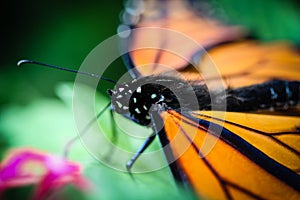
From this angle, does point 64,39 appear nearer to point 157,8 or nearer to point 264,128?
point 157,8

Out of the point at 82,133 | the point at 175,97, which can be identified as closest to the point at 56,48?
the point at 82,133

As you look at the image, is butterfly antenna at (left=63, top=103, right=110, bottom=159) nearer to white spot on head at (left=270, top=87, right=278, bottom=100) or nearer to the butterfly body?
the butterfly body

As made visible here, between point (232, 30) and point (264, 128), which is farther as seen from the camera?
point (232, 30)

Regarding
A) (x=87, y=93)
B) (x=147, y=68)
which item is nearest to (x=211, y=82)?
(x=147, y=68)

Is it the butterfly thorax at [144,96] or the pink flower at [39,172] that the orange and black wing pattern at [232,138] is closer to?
the butterfly thorax at [144,96]

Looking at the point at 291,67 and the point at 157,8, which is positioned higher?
the point at 157,8

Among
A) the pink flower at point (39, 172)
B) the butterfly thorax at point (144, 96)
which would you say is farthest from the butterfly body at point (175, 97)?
the pink flower at point (39, 172)

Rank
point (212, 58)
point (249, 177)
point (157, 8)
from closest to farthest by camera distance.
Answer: point (249, 177) < point (212, 58) < point (157, 8)
